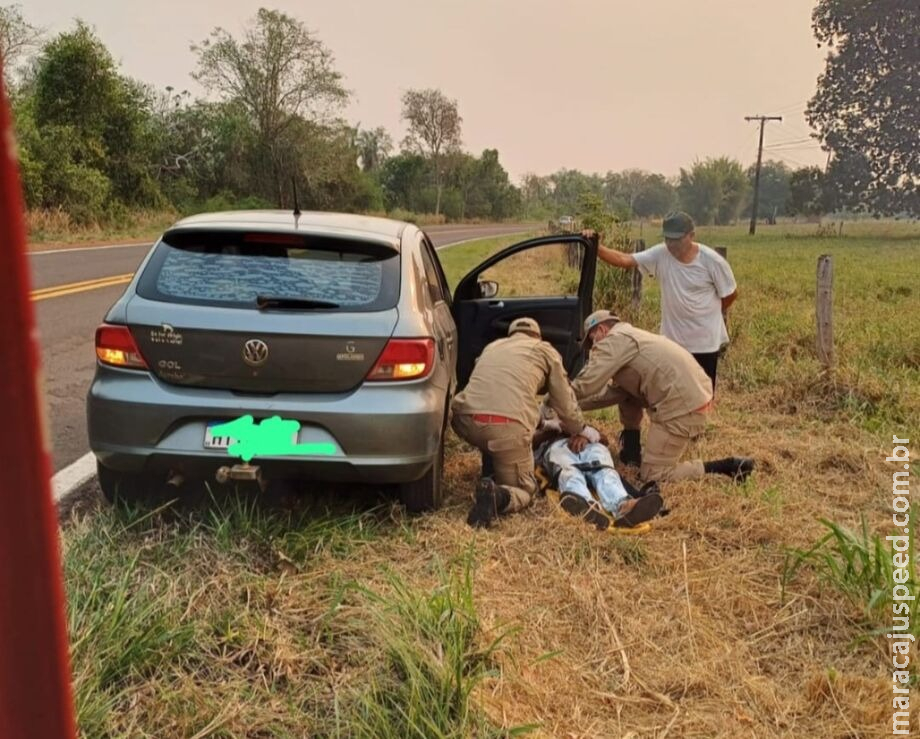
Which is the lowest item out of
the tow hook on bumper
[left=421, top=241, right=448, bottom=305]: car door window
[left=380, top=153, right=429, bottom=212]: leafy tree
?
the tow hook on bumper

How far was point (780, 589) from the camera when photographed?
10.7 ft

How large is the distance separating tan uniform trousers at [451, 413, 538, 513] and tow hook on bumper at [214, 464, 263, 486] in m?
1.38

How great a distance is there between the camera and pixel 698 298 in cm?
545

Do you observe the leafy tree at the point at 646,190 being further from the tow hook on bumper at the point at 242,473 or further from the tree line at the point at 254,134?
the tow hook on bumper at the point at 242,473

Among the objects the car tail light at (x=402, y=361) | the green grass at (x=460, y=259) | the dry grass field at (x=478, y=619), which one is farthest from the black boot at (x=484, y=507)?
the green grass at (x=460, y=259)

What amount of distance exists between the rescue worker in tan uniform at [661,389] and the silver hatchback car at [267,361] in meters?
1.40

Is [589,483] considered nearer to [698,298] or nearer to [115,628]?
[698,298]

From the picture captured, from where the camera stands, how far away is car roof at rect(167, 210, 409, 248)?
11.8 ft

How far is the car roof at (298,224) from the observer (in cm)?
360

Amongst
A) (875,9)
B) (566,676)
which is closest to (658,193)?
(875,9)

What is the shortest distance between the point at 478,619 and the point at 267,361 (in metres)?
1.43

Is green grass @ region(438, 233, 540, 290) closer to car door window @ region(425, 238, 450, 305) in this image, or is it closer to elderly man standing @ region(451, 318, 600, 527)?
car door window @ region(425, 238, 450, 305)

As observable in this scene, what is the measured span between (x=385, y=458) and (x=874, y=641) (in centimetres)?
207

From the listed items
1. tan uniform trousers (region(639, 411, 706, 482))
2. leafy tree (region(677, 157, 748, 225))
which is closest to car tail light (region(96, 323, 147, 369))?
tan uniform trousers (region(639, 411, 706, 482))
